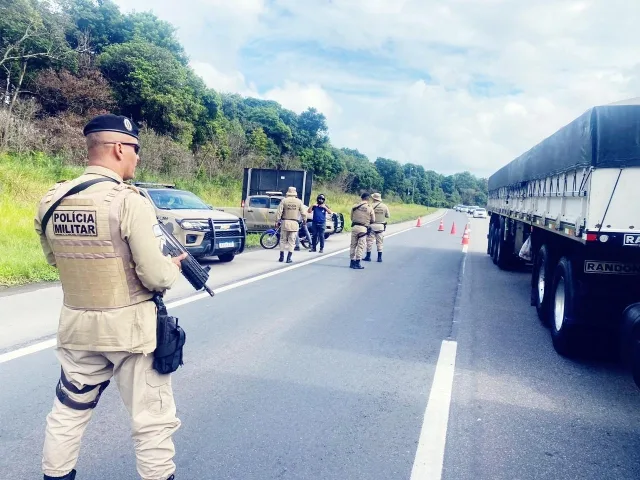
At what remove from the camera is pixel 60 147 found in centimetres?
2334

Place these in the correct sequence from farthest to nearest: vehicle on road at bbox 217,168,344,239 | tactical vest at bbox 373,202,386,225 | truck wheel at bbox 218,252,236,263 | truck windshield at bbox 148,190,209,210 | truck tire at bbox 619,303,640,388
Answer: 1. vehicle on road at bbox 217,168,344,239
2. tactical vest at bbox 373,202,386,225
3. truck wheel at bbox 218,252,236,263
4. truck windshield at bbox 148,190,209,210
5. truck tire at bbox 619,303,640,388

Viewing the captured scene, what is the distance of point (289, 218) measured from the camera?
13.1m

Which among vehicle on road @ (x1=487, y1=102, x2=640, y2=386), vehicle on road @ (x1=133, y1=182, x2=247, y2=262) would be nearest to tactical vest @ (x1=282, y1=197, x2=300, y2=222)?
vehicle on road @ (x1=133, y1=182, x2=247, y2=262)

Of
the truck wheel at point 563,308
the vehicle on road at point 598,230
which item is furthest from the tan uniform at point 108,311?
the truck wheel at point 563,308

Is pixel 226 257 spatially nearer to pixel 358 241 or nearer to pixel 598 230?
pixel 358 241

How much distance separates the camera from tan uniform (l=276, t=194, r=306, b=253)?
42.9 ft

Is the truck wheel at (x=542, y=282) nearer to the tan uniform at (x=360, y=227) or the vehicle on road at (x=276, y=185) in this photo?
the tan uniform at (x=360, y=227)

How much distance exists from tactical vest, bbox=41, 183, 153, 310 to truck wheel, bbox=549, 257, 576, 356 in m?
4.47

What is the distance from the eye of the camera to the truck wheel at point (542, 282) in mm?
7078

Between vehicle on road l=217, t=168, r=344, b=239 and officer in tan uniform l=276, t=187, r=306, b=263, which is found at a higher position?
vehicle on road l=217, t=168, r=344, b=239

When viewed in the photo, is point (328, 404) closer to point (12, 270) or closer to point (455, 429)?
point (455, 429)

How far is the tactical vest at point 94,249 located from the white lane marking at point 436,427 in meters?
1.99

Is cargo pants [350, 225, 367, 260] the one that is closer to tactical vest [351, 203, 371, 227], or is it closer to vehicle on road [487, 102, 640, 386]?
tactical vest [351, 203, 371, 227]

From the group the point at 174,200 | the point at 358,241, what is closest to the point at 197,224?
the point at 174,200
